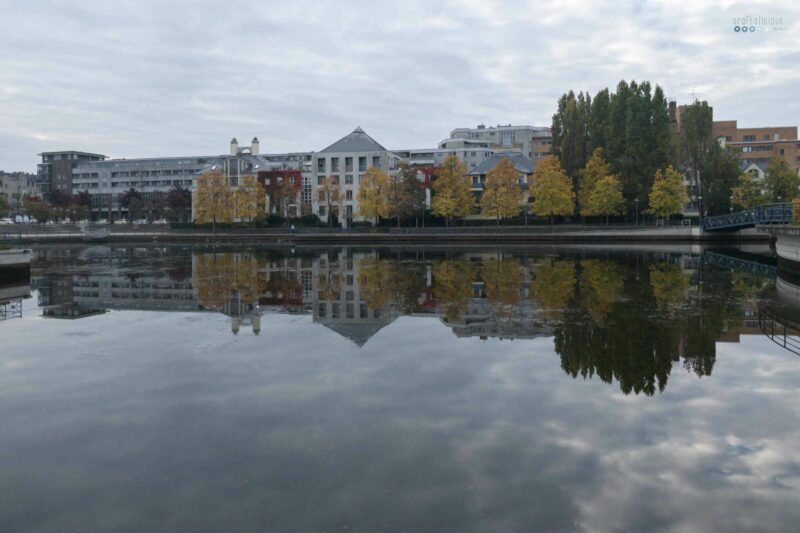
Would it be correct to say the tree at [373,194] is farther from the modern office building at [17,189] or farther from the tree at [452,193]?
the modern office building at [17,189]

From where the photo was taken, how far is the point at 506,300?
21.4m

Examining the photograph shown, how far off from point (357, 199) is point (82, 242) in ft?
119

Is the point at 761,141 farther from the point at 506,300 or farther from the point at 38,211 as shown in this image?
the point at 38,211

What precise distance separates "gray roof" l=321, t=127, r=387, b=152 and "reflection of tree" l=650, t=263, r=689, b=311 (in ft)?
194

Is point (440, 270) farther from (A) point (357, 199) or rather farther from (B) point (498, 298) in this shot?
(A) point (357, 199)

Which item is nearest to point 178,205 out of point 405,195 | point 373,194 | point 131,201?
point 131,201

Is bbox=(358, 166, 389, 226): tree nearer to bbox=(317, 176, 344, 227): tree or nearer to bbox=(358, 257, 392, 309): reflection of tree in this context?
bbox=(317, 176, 344, 227): tree

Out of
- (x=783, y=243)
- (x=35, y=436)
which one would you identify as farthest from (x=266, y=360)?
(x=783, y=243)

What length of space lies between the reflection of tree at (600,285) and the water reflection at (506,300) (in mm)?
52

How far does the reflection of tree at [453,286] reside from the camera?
19.9 meters

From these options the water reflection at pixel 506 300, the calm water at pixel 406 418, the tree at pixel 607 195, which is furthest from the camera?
the tree at pixel 607 195

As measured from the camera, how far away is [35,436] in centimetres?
876

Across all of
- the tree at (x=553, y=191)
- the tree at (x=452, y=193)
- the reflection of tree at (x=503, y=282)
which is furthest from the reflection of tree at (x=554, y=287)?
the tree at (x=452, y=193)

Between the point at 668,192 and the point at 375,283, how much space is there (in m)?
47.6
